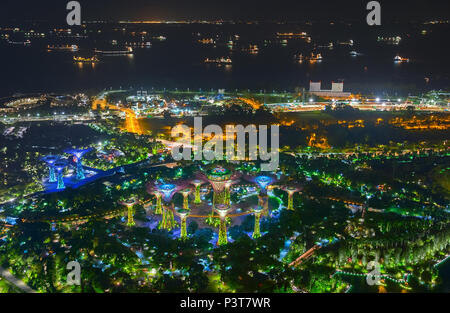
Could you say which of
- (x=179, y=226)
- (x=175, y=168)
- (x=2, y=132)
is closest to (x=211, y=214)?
(x=179, y=226)

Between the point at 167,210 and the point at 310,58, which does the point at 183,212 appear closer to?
the point at 167,210

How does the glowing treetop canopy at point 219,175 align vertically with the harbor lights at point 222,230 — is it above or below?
above

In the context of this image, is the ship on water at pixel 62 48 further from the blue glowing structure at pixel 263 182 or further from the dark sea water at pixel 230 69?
the blue glowing structure at pixel 263 182

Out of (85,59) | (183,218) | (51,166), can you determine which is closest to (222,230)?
(183,218)

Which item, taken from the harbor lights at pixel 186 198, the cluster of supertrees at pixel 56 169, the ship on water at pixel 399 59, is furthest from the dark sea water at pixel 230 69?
the harbor lights at pixel 186 198

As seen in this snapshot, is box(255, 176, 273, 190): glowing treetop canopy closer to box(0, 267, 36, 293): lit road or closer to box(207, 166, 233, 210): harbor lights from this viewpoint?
box(207, 166, 233, 210): harbor lights

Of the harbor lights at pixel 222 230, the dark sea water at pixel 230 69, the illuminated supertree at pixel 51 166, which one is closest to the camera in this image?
the harbor lights at pixel 222 230

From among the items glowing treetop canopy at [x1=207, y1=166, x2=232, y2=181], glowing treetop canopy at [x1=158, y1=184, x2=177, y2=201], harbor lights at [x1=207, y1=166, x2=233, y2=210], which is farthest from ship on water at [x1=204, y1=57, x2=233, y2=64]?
glowing treetop canopy at [x1=158, y1=184, x2=177, y2=201]
